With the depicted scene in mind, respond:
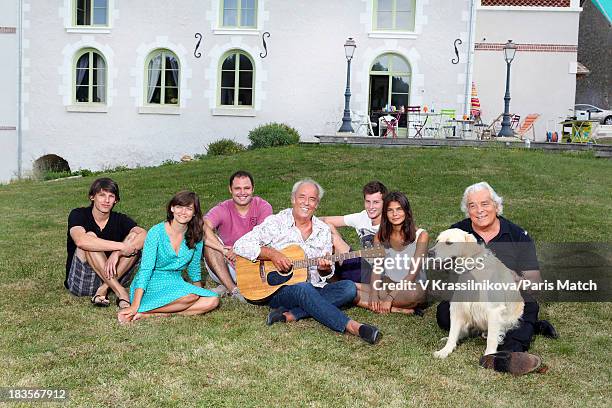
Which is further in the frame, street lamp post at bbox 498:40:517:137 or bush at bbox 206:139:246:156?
bush at bbox 206:139:246:156

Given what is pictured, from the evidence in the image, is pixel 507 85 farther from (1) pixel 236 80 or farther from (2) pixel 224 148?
(2) pixel 224 148

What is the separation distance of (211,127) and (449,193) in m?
8.93

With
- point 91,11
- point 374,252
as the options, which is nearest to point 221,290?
point 374,252

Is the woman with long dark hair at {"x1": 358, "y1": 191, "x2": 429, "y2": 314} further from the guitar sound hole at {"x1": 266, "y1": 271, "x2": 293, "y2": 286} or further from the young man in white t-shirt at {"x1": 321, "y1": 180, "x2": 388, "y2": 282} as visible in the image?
the guitar sound hole at {"x1": 266, "y1": 271, "x2": 293, "y2": 286}

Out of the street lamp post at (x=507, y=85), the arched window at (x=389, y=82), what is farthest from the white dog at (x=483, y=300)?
the arched window at (x=389, y=82)

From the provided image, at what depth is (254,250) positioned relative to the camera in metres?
5.30

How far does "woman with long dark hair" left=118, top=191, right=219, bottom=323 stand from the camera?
5.18 metres

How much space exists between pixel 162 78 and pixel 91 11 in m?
2.54

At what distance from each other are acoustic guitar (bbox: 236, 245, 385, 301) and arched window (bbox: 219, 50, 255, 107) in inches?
517

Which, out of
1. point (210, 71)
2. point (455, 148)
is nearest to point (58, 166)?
point (210, 71)

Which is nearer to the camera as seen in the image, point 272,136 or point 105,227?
point 105,227

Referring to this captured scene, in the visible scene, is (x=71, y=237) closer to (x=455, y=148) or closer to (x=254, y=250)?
(x=254, y=250)

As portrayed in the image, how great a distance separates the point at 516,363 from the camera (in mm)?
4121

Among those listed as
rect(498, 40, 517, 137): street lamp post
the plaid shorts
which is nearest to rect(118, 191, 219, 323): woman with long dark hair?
the plaid shorts
